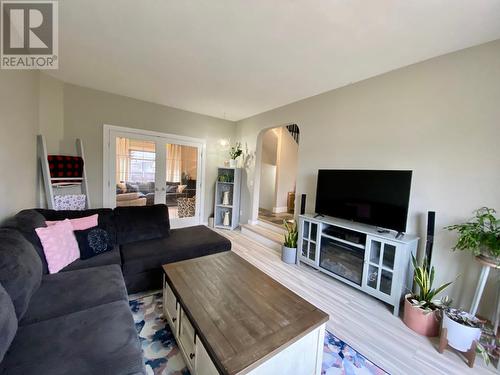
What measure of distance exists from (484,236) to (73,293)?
3193mm

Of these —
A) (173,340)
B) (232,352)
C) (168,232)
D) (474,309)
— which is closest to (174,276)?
(173,340)

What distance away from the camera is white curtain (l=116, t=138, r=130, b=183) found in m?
3.71

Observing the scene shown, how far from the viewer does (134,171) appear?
12.8ft

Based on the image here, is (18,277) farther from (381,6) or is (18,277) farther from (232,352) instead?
(381,6)

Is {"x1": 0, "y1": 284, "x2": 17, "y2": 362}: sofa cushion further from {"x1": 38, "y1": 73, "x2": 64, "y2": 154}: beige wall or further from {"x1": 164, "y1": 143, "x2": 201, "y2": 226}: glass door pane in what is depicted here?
{"x1": 164, "y1": 143, "x2": 201, "y2": 226}: glass door pane

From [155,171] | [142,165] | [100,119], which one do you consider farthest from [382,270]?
[100,119]

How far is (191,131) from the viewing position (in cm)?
446

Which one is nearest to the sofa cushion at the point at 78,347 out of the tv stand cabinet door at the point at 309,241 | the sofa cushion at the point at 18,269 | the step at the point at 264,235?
the sofa cushion at the point at 18,269

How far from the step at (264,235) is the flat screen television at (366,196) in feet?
3.63

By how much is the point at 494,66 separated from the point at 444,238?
5.35ft

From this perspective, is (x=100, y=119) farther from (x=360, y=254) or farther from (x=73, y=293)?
(x=360, y=254)

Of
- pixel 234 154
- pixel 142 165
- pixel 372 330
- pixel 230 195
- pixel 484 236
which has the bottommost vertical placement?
pixel 372 330

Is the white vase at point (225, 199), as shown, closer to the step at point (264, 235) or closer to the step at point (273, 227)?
the step at point (264, 235)

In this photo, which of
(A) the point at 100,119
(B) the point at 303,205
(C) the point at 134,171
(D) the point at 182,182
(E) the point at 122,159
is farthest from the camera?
(D) the point at 182,182
